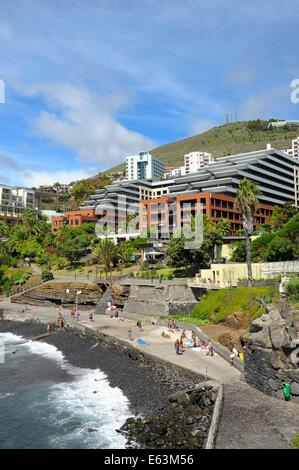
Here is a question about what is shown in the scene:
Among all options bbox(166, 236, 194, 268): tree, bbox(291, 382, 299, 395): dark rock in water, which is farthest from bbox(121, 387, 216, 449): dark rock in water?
bbox(166, 236, 194, 268): tree

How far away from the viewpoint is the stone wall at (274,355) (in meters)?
19.2

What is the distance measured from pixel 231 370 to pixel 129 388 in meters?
7.14

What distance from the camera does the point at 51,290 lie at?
67.1 metres

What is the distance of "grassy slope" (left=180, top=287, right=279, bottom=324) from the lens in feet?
116

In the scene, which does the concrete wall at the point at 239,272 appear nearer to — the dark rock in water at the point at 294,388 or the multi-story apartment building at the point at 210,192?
the dark rock in water at the point at 294,388

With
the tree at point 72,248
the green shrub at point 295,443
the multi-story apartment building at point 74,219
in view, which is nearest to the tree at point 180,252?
the tree at point 72,248

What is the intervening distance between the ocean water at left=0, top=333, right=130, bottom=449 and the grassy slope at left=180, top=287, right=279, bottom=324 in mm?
13528

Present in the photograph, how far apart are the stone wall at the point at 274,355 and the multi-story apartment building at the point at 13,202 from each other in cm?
12775

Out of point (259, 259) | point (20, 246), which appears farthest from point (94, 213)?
point (259, 259)

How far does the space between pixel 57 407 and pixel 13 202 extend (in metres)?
129

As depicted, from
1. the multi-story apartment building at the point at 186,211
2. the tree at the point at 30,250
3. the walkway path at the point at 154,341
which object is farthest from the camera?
the tree at the point at 30,250

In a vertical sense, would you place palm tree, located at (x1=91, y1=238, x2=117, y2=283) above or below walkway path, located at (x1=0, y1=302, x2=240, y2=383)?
above

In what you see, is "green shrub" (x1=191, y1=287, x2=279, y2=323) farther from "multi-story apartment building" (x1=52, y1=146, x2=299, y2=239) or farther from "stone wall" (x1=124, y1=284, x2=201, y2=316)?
"multi-story apartment building" (x1=52, y1=146, x2=299, y2=239)
